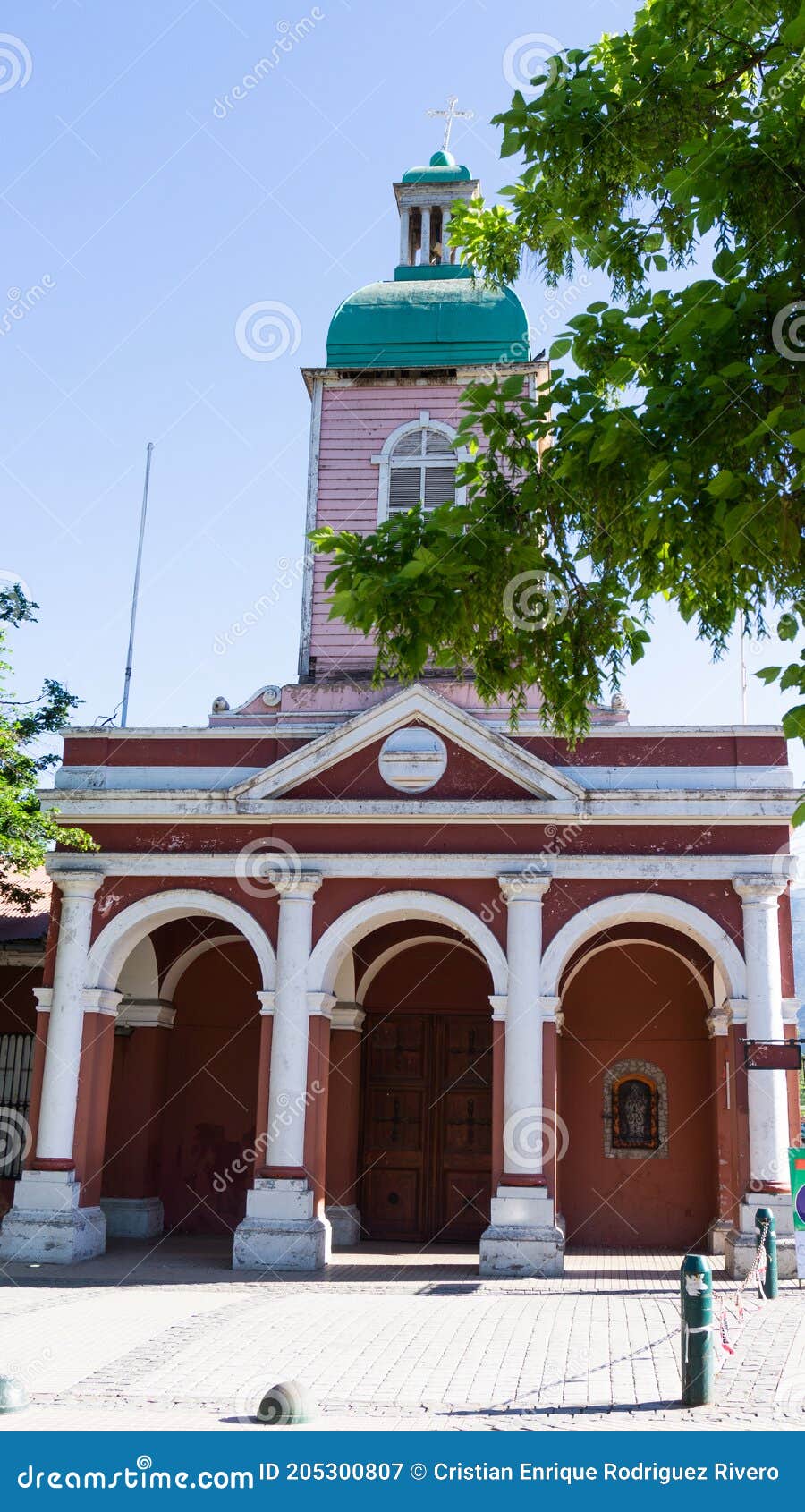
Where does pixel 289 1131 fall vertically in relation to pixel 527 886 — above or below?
below

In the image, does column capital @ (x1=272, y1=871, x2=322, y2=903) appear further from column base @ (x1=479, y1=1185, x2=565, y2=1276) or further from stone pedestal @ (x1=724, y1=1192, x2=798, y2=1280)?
stone pedestal @ (x1=724, y1=1192, x2=798, y2=1280)

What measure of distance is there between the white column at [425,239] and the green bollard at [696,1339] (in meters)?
15.2

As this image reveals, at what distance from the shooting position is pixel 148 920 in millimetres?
15570

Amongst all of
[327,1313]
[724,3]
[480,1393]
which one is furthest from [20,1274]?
[724,3]

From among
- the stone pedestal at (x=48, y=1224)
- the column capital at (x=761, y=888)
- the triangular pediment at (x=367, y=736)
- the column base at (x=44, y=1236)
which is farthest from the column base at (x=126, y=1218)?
the column capital at (x=761, y=888)

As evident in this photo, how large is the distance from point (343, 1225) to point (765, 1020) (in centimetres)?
553

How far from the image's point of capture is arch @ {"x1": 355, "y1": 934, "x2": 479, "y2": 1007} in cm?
1703

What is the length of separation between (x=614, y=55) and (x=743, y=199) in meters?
1.85

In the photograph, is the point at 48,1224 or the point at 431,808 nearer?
the point at 48,1224

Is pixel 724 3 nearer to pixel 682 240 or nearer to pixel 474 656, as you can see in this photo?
pixel 682 240

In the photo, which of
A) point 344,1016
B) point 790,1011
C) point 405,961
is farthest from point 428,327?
point 790,1011

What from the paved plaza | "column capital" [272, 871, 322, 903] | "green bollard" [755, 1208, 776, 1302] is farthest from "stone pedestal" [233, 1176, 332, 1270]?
"green bollard" [755, 1208, 776, 1302]

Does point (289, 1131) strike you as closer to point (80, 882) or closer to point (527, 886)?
point (527, 886)

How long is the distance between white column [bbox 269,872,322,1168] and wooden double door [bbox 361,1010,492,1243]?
110 inches
